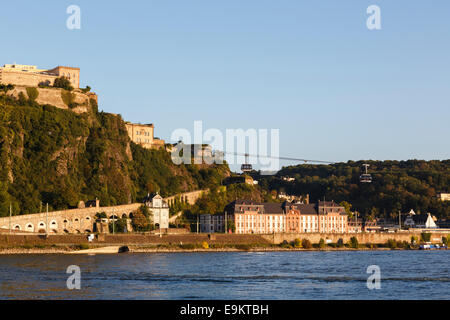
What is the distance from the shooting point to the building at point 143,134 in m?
124

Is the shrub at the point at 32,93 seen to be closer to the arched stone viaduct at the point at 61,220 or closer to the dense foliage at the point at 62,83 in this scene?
the dense foliage at the point at 62,83

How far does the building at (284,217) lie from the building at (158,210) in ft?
33.1

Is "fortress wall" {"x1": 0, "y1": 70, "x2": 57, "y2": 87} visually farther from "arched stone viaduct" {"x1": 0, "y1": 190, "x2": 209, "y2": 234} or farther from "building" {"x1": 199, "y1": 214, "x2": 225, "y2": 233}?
"building" {"x1": 199, "y1": 214, "x2": 225, "y2": 233}

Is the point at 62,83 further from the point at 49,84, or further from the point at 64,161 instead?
the point at 64,161

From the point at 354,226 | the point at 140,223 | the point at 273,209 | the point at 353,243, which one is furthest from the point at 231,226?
the point at 354,226

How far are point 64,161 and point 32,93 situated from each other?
517 inches

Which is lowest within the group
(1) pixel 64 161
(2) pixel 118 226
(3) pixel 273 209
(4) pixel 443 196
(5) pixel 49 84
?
(2) pixel 118 226

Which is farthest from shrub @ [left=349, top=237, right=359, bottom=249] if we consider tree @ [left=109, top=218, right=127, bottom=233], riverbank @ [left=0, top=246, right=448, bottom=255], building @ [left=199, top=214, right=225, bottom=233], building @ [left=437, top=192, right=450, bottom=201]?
building @ [left=437, top=192, right=450, bottom=201]

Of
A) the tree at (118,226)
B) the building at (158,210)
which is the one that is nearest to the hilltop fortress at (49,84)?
the building at (158,210)

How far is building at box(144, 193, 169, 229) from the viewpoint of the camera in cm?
9894

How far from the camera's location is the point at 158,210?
10012 centimetres

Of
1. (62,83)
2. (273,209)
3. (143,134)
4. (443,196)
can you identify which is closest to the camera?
(62,83)

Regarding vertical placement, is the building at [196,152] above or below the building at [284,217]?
above
